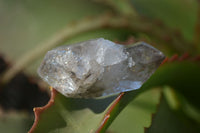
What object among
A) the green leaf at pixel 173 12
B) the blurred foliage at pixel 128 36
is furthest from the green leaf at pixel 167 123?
the green leaf at pixel 173 12

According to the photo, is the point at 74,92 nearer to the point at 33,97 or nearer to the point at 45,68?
the point at 45,68

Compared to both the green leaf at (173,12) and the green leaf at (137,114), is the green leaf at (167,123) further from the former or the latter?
the green leaf at (173,12)

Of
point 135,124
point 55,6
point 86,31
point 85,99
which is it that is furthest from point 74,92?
point 55,6

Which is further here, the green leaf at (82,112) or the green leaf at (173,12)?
the green leaf at (173,12)

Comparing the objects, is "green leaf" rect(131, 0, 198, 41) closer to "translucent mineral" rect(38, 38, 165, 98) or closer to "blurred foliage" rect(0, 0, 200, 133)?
"blurred foliage" rect(0, 0, 200, 133)

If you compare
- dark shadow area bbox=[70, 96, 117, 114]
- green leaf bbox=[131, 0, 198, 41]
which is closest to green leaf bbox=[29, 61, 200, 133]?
dark shadow area bbox=[70, 96, 117, 114]

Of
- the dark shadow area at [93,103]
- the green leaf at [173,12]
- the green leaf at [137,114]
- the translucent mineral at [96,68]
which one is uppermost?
the translucent mineral at [96,68]

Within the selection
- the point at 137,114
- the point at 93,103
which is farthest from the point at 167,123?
the point at 93,103
